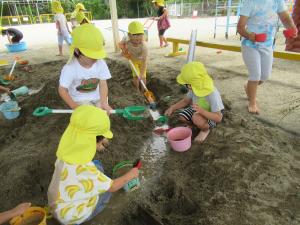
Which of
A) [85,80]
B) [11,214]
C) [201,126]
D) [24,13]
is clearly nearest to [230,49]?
[201,126]

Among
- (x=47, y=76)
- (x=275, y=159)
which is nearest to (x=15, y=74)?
(x=47, y=76)

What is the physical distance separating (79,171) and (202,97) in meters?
1.61

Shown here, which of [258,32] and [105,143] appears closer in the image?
[105,143]

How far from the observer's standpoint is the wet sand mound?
1911 millimetres

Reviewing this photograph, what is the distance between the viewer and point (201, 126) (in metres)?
2.88

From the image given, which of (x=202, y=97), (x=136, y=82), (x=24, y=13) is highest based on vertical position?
(x=202, y=97)

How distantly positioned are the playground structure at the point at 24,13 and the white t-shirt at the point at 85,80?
79.8 ft

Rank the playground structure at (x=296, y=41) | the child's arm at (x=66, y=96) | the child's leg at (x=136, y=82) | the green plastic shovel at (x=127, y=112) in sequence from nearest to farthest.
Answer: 1. the child's arm at (x=66, y=96)
2. the green plastic shovel at (x=127, y=112)
3. the child's leg at (x=136, y=82)
4. the playground structure at (x=296, y=41)

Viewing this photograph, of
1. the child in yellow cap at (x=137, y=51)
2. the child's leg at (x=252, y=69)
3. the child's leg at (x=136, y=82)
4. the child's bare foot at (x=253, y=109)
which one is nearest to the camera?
the child's leg at (x=252, y=69)

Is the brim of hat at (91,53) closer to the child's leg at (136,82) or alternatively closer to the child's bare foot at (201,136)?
the child's bare foot at (201,136)

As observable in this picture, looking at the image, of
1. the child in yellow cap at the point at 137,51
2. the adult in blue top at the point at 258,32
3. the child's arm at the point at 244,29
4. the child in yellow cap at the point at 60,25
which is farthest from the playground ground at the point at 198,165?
the child in yellow cap at the point at 60,25

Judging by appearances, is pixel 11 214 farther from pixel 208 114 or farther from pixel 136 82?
pixel 136 82

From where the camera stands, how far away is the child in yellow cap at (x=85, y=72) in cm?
244

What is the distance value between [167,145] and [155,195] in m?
0.87
